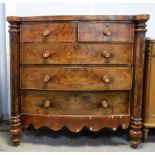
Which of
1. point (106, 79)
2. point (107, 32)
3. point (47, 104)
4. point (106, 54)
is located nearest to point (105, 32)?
point (107, 32)

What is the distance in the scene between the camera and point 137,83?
4.90ft

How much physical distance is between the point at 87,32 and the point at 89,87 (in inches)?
13.2

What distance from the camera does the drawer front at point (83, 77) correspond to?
58.1 inches

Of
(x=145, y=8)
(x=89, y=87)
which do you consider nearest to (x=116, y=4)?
(x=145, y=8)

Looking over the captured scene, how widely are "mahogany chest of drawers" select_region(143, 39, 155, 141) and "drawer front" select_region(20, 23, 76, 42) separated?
50cm

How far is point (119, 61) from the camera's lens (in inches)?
57.9

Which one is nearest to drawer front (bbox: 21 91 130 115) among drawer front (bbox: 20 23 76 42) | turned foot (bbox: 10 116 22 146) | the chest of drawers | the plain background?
the chest of drawers

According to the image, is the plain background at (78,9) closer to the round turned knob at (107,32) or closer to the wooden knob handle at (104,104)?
the round turned knob at (107,32)

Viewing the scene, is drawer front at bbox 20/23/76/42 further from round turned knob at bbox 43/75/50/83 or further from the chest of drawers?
round turned knob at bbox 43/75/50/83

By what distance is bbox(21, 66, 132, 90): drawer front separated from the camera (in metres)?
1.47

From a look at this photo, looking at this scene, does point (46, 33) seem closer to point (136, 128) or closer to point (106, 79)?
point (106, 79)

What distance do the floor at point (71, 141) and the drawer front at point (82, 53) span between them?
581mm

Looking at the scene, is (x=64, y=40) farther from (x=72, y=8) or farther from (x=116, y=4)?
(x=116, y=4)

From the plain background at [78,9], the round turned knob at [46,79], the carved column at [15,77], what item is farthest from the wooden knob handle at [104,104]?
the plain background at [78,9]
